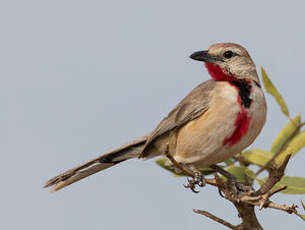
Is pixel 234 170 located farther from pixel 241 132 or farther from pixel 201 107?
pixel 201 107

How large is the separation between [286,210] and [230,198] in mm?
592

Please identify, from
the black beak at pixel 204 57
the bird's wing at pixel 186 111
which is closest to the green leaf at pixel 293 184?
the bird's wing at pixel 186 111

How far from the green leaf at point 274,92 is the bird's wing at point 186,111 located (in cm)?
199

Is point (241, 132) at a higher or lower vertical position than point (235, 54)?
lower

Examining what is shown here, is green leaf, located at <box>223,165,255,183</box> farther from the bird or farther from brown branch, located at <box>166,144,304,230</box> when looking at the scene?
the bird

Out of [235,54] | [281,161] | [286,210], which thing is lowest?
[286,210]

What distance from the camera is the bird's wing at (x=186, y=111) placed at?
5.21m

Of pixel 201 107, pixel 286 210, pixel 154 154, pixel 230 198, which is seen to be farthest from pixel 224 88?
pixel 286 210

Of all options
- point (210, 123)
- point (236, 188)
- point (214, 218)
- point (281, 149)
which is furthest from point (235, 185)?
point (210, 123)

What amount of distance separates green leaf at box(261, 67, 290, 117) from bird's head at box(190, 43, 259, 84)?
2181mm

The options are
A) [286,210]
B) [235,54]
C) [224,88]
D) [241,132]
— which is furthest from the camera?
[235,54]

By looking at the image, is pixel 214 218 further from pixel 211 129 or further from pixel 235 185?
pixel 211 129

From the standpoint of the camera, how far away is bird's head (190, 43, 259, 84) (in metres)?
5.37

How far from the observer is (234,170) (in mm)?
3369
